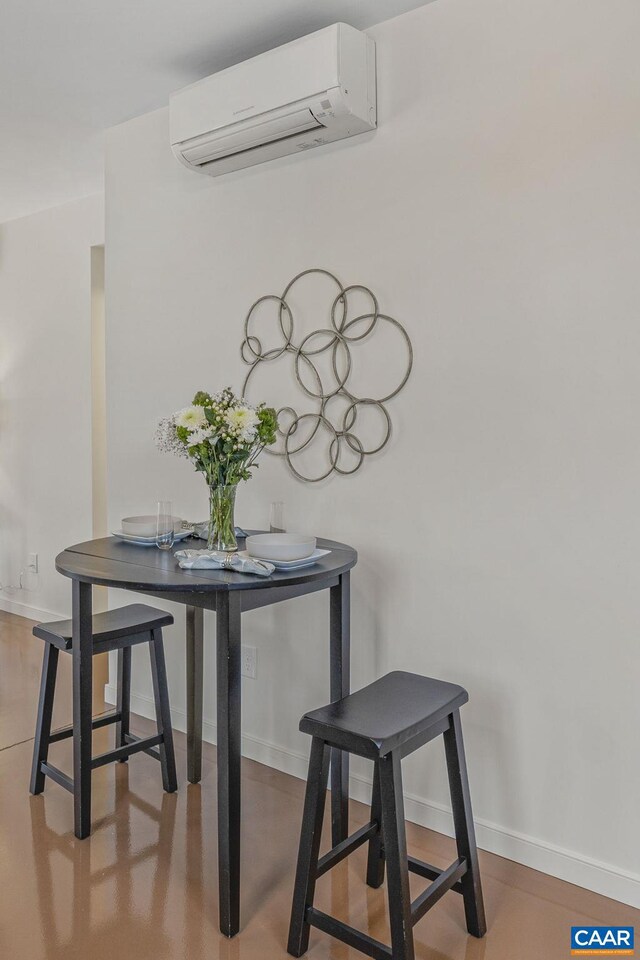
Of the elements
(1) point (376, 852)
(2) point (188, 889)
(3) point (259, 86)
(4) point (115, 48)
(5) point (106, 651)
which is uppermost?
(4) point (115, 48)

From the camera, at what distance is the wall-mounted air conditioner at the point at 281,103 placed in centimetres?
222

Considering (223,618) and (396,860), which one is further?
(223,618)

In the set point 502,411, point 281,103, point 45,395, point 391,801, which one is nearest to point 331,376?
point 502,411

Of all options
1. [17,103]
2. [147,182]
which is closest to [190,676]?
[147,182]

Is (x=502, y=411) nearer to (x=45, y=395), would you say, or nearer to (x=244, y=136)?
(x=244, y=136)

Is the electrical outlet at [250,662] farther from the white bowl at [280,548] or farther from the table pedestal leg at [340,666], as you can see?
the white bowl at [280,548]

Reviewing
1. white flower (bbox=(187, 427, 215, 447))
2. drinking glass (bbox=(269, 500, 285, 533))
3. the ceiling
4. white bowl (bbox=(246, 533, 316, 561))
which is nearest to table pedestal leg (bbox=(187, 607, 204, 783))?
drinking glass (bbox=(269, 500, 285, 533))

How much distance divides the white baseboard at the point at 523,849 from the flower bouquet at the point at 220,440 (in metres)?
0.96

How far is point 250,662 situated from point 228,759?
39.2 inches

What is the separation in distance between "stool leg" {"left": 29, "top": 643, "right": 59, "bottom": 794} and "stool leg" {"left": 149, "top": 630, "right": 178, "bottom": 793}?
33 cm

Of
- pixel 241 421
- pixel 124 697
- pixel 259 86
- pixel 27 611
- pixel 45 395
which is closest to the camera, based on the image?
pixel 241 421

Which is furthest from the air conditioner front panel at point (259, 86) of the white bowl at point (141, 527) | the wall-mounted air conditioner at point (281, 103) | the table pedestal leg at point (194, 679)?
the table pedestal leg at point (194, 679)

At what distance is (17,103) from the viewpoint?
2.96m

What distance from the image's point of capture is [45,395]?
15.0 feet
